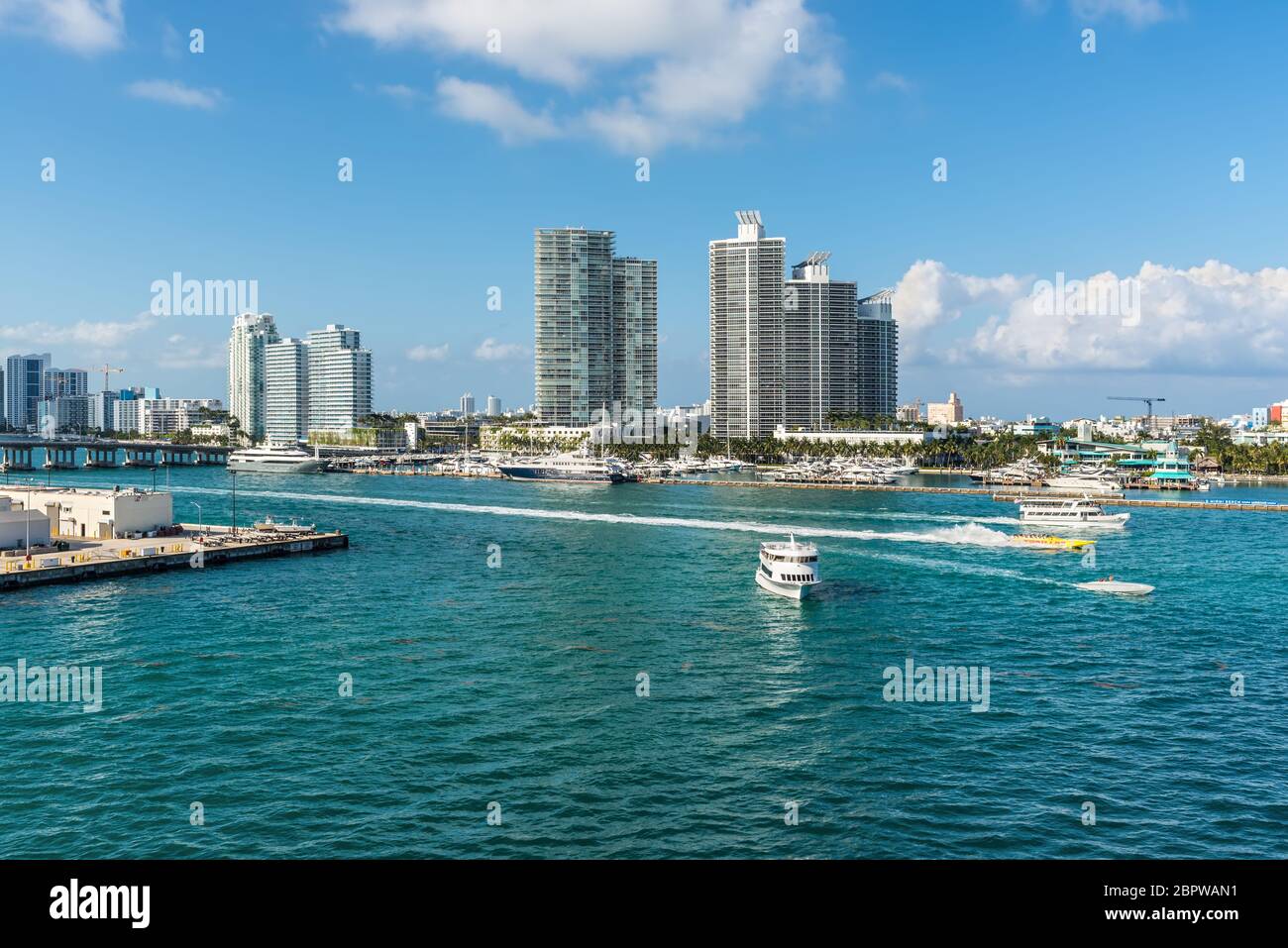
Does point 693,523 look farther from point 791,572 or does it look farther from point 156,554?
point 156,554

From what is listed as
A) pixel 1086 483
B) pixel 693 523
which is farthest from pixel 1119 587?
pixel 1086 483

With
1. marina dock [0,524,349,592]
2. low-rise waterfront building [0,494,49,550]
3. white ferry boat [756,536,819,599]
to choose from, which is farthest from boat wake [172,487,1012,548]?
low-rise waterfront building [0,494,49,550]

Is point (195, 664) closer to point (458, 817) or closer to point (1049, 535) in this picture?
point (458, 817)

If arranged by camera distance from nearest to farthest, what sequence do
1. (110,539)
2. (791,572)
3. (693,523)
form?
(791,572)
(110,539)
(693,523)

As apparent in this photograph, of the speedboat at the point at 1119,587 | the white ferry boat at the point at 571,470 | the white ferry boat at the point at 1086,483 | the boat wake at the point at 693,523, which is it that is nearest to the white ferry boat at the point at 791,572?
the speedboat at the point at 1119,587

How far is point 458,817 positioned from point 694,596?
3307 centimetres

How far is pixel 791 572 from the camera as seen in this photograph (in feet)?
177

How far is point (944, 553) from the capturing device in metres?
72.3

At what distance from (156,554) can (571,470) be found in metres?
115

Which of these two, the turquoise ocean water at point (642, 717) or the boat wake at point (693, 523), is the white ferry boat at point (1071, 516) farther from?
the turquoise ocean water at point (642, 717)

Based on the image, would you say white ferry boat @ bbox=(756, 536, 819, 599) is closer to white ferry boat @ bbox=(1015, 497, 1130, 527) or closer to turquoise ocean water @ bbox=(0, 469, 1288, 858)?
turquoise ocean water @ bbox=(0, 469, 1288, 858)

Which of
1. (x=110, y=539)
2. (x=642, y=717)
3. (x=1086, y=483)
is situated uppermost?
(x=1086, y=483)

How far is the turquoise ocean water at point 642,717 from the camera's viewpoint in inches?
894
